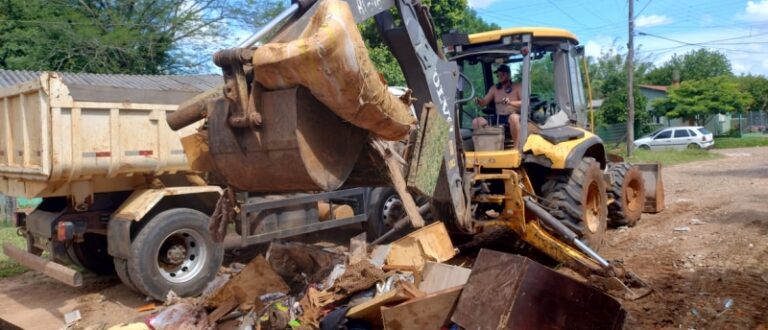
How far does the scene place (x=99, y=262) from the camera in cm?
728

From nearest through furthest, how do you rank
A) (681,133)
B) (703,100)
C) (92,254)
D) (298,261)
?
(298,261), (92,254), (681,133), (703,100)

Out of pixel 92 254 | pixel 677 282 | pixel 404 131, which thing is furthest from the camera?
pixel 92 254

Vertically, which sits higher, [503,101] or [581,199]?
[503,101]

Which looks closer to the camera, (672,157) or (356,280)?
(356,280)

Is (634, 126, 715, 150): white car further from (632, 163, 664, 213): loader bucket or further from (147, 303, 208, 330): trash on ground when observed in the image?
(147, 303, 208, 330): trash on ground

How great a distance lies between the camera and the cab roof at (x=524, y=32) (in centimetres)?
623

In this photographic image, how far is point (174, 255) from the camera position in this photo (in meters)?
6.37

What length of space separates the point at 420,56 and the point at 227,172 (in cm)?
164

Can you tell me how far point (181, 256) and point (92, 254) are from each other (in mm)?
1501

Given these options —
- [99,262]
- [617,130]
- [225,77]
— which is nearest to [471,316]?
[225,77]

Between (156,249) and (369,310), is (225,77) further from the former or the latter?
(156,249)

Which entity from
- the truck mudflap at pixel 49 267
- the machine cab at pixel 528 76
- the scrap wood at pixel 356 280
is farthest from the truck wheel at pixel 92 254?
the machine cab at pixel 528 76

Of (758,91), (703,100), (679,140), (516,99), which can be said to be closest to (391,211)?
(516,99)

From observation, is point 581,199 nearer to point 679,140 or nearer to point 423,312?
point 423,312
